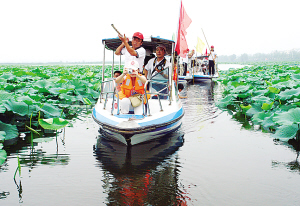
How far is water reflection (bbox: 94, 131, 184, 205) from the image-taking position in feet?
10.1

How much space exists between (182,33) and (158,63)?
1610 millimetres

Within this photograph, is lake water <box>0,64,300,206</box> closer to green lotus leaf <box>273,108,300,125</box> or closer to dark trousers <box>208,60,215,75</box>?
green lotus leaf <box>273,108,300,125</box>

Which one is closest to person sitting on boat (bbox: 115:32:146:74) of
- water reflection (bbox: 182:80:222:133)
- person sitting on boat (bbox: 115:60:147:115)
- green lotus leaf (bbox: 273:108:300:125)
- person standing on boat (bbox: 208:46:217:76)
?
person sitting on boat (bbox: 115:60:147:115)

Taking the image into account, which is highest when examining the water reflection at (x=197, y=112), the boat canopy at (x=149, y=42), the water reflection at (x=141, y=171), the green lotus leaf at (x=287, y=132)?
the boat canopy at (x=149, y=42)

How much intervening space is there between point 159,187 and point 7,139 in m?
3.15

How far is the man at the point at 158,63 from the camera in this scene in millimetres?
5840

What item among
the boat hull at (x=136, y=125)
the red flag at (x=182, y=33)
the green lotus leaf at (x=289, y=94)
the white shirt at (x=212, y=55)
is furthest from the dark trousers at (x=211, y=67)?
the boat hull at (x=136, y=125)

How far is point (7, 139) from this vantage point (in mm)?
4941

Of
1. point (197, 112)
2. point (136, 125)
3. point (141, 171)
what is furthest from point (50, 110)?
point (197, 112)

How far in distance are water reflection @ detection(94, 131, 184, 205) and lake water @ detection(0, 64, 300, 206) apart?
1 cm

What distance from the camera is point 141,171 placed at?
12.6ft

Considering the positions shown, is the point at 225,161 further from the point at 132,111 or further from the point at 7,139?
the point at 7,139

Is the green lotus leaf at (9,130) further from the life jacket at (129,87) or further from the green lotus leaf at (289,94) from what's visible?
the green lotus leaf at (289,94)

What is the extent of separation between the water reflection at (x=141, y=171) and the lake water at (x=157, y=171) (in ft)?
0.04
